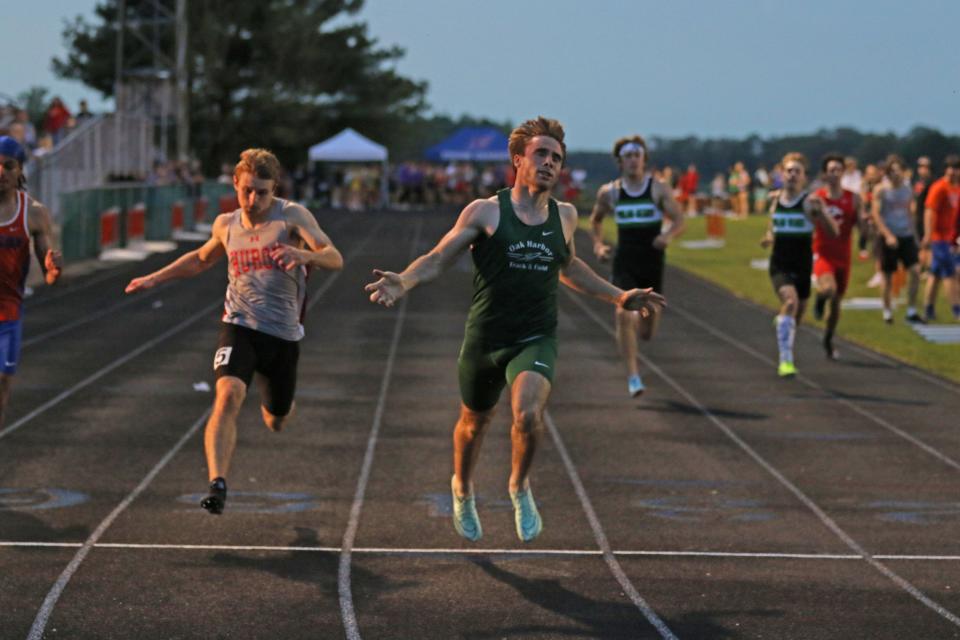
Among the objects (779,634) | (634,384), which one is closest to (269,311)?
(779,634)

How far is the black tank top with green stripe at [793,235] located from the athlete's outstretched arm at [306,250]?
25.5 ft

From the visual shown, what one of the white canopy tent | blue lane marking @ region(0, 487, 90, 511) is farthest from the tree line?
blue lane marking @ region(0, 487, 90, 511)

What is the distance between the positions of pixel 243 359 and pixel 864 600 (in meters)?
3.25

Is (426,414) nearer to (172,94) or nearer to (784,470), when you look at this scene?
(784,470)

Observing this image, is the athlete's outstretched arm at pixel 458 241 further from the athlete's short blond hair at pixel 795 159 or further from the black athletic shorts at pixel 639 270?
the athlete's short blond hair at pixel 795 159

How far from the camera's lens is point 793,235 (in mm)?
15695

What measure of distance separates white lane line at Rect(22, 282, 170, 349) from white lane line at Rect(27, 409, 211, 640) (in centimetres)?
529

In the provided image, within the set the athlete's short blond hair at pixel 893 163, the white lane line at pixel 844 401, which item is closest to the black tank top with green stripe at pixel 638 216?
the white lane line at pixel 844 401

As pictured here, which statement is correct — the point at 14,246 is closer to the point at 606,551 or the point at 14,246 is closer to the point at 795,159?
the point at 606,551

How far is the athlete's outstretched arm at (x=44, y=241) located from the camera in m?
9.49

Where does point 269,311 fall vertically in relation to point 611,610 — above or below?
above

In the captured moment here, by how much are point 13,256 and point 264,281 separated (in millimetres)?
1716

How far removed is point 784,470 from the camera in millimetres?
11297

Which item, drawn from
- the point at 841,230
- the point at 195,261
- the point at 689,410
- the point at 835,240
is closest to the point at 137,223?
the point at 835,240
